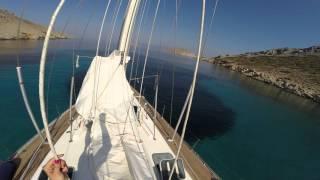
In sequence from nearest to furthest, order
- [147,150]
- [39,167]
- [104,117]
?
[39,167] → [147,150] → [104,117]

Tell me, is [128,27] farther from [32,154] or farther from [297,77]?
[297,77]

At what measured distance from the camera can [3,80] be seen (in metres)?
26.1

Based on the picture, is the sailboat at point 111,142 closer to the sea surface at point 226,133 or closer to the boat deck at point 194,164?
the boat deck at point 194,164

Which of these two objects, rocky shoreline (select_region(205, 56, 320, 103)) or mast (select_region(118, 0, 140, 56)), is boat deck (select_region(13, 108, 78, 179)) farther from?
rocky shoreline (select_region(205, 56, 320, 103))

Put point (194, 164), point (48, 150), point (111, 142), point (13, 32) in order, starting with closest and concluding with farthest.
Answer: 1. point (48, 150)
2. point (111, 142)
3. point (194, 164)
4. point (13, 32)

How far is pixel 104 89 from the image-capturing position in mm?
9844

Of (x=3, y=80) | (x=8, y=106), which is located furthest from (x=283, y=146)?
(x=3, y=80)

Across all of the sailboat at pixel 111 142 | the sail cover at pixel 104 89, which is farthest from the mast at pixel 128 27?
the sail cover at pixel 104 89

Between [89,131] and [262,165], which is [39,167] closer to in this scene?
[89,131]

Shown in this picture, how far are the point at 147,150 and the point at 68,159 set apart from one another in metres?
2.79

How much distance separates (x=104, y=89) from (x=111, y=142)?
8.02ft

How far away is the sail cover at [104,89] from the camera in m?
9.61

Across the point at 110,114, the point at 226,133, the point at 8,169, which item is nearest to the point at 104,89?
the point at 110,114

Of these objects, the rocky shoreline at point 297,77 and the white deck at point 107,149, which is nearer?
the white deck at point 107,149
